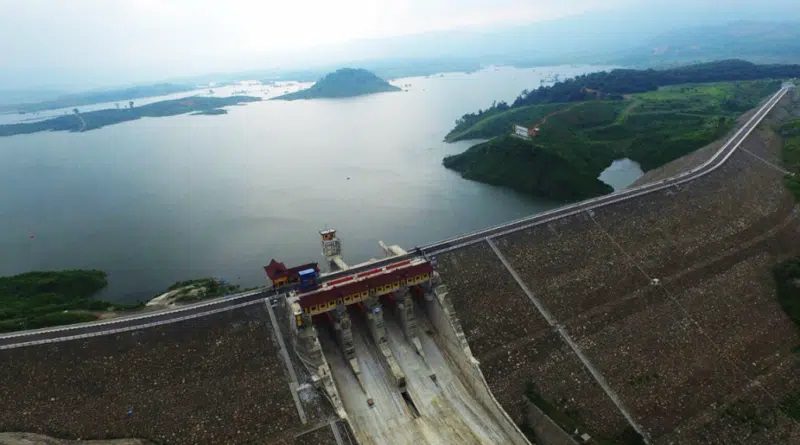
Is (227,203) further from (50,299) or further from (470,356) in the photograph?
(470,356)

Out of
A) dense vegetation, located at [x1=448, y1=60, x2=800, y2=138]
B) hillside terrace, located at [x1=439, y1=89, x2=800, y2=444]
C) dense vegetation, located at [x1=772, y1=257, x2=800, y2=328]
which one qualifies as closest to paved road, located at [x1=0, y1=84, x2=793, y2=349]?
hillside terrace, located at [x1=439, y1=89, x2=800, y2=444]

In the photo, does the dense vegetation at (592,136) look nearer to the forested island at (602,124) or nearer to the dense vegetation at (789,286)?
the forested island at (602,124)

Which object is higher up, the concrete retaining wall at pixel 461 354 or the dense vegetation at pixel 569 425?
the concrete retaining wall at pixel 461 354

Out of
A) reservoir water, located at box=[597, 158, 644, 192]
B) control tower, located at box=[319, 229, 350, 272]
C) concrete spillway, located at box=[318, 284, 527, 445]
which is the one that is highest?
control tower, located at box=[319, 229, 350, 272]

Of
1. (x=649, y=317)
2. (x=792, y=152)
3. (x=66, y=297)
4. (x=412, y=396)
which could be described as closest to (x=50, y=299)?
(x=66, y=297)

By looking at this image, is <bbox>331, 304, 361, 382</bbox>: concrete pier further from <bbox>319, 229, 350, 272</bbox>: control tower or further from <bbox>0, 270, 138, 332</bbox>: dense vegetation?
<bbox>0, 270, 138, 332</bbox>: dense vegetation

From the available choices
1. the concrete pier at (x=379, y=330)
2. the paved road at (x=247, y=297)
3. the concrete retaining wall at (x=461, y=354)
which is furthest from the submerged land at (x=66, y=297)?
the concrete retaining wall at (x=461, y=354)
